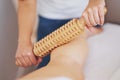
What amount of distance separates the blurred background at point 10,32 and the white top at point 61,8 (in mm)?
123

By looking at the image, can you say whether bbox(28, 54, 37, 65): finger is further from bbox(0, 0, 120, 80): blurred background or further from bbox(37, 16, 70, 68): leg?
bbox(0, 0, 120, 80): blurred background

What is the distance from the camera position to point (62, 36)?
60 cm

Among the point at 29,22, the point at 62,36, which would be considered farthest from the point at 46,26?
the point at 62,36

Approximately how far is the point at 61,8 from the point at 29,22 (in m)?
0.11

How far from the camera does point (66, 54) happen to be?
0.60 meters

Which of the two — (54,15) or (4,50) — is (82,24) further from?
(4,50)

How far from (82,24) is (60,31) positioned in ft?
0.18

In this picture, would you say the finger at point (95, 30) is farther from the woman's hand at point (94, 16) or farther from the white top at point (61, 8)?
the woman's hand at point (94, 16)

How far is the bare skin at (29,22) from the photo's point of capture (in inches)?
23.2

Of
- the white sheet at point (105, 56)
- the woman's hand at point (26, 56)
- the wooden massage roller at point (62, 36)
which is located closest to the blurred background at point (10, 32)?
the white sheet at point (105, 56)

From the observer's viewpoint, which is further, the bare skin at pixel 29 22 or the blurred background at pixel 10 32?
the blurred background at pixel 10 32

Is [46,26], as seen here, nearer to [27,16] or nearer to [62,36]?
[27,16]

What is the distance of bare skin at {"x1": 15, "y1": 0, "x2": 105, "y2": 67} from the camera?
1.93 feet

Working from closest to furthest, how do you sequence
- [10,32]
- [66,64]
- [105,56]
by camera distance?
1. [66,64]
2. [105,56]
3. [10,32]
